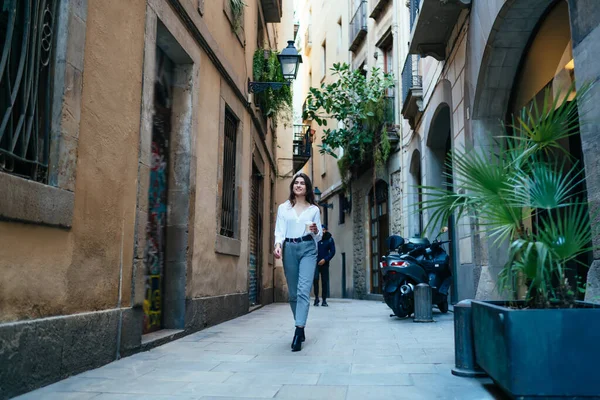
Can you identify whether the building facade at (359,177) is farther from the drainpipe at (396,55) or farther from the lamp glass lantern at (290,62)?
the lamp glass lantern at (290,62)

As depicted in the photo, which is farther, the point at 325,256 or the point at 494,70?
the point at 325,256

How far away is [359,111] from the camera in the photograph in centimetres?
1622

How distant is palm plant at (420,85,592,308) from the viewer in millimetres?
2943

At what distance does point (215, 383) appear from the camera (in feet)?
12.1

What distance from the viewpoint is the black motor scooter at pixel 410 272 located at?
8.08 m

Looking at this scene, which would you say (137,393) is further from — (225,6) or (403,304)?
(225,6)

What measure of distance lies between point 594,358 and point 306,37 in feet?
94.5

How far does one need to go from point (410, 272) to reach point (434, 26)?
4318mm

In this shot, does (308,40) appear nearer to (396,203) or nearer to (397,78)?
(397,78)

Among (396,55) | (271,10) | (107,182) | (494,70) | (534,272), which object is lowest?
(534,272)

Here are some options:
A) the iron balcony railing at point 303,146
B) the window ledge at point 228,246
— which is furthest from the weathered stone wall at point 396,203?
the window ledge at point 228,246

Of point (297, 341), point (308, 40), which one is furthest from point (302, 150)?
point (297, 341)

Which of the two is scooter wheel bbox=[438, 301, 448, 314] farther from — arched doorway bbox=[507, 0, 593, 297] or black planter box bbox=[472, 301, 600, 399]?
black planter box bbox=[472, 301, 600, 399]

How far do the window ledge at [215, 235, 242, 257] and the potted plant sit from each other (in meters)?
4.61
